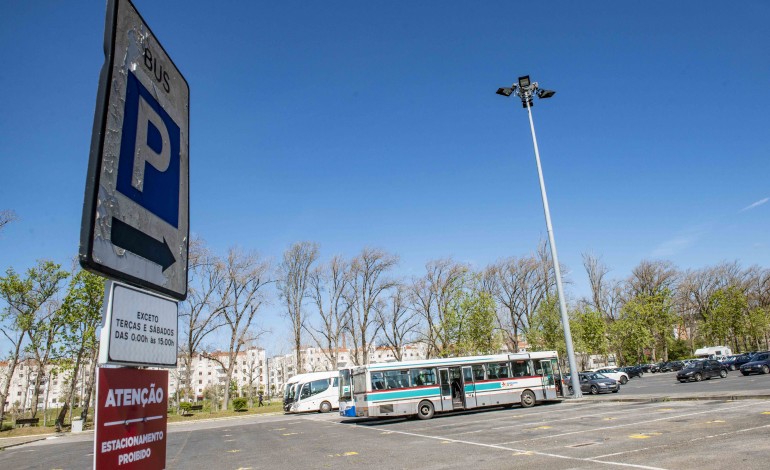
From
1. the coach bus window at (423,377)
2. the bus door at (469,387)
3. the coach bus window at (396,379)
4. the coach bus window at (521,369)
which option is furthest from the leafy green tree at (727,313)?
the coach bus window at (396,379)

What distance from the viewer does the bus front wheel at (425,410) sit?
883 inches

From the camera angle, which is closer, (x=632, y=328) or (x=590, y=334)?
(x=590, y=334)

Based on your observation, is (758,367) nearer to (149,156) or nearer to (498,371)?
(498,371)

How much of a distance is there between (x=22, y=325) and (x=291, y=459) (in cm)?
3259

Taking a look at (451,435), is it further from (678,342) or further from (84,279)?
(678,342)

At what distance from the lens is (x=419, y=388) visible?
22984 millimetres

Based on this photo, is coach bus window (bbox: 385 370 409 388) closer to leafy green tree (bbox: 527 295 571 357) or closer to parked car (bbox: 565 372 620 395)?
parked car (bbox: 565 372 620 395)

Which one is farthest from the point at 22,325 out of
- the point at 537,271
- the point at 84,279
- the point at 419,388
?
the point at 537,271

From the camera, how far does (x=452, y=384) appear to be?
2359cm

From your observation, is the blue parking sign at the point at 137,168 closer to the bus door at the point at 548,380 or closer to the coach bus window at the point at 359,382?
the coach bus window at the point at 359,382

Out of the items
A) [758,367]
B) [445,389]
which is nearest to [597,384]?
[445,389]

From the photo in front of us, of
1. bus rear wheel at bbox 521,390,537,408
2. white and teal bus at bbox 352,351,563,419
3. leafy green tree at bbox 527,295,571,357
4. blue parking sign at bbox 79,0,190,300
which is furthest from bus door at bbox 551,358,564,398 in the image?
leafy green tree at bbox 527,295,571,357

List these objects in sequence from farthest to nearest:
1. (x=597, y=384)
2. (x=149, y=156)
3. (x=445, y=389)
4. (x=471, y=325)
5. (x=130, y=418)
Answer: (x=471, y=325) < (x=597, y=384) < (x=445, y=389) < (x=149, y=156) < (x=130, y=418)

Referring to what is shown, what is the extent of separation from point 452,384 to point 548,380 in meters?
5.58
